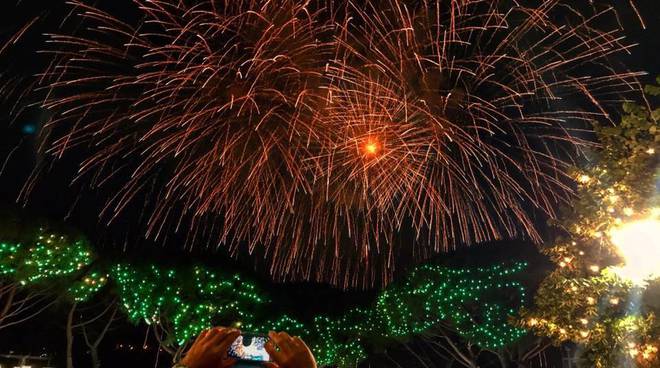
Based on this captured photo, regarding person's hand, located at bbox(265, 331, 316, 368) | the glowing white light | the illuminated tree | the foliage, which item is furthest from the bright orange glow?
the foliage

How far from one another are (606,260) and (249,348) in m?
5.83

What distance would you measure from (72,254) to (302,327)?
50.1 feet

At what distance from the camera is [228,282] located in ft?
76.4

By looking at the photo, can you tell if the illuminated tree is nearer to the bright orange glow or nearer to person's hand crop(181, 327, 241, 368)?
the bright orange glow

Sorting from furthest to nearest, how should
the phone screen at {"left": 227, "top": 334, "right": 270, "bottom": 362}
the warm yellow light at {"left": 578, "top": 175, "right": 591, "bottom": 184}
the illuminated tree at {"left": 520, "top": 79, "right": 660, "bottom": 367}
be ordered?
the warm yellow light at {"left": 578, "top": 175, "right": 591, "bottom": 184} < the illuminated tree at {"left": 520, "top": 79, "right": 660, "bottom": 367} < the phone screen at {"left": 227, "top": 334, "right": 270, "bottom": 362}

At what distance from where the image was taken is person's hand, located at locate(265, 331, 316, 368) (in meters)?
4.05

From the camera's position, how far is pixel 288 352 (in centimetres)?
408

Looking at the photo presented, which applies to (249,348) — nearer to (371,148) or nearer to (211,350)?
Result: (211,350)

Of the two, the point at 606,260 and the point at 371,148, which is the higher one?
the point at 371,148

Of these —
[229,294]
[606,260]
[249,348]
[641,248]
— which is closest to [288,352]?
[249,348]

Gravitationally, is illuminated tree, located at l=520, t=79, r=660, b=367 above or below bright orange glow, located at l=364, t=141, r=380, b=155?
below

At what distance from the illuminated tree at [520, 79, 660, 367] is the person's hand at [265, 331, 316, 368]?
4.65 meters

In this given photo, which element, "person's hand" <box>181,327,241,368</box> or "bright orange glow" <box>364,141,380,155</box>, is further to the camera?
"bright orange glow" <box>364,141,380,155</box>

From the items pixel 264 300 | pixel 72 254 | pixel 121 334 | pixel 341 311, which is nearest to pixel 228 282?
pixel 264 300
